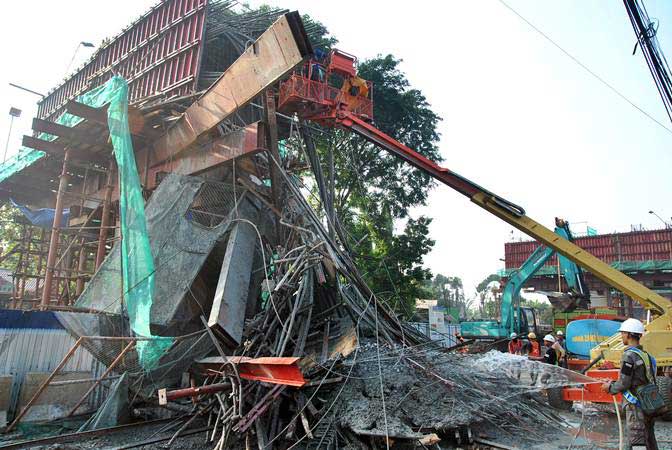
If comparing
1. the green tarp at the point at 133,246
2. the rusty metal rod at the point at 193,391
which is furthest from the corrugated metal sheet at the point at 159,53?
the rusty metal rod at the point at 193,391

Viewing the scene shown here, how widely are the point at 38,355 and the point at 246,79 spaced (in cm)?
623

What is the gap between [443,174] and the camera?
10789mm

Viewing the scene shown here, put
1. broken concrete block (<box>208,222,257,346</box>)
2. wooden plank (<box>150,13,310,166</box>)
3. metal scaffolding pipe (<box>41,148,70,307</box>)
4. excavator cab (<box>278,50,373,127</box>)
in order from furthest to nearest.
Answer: excavator cab (<box>278,50,373,127</box>) < metal scaffolding pipe (<box>41,148,70,307</box>) < broken concrete block (<box>208,222,257,346</box>) < wooden plank (<box>150,13,310,166</box>)

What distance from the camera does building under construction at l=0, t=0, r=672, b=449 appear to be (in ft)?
20.8

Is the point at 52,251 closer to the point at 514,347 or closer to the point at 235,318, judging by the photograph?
the point at 235,318

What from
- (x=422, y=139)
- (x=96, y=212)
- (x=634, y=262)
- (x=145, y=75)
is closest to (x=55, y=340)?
(x=96, y=212)

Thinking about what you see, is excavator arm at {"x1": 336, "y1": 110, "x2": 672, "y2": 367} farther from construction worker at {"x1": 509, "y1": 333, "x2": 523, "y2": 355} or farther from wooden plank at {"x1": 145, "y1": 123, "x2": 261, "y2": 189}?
wooden plank at {"x1": 145, "y1": 123, "x2": 261, "y2": 189}

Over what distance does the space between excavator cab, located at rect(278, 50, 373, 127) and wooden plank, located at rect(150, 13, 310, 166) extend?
3713 millimetres

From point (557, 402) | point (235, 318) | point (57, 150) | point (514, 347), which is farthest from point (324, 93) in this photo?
point (557, 402)

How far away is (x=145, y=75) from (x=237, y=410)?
39.8 feet

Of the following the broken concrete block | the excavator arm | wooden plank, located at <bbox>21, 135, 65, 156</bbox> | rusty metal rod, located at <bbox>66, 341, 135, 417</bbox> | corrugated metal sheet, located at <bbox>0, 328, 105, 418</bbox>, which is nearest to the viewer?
rusty metal rod, located at <bbox>66, 341, 135, 417</bbox>

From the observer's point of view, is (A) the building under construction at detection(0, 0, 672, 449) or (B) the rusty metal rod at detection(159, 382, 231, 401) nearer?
(B) the rusty metal rod at detection(159, 382, 231, 401)

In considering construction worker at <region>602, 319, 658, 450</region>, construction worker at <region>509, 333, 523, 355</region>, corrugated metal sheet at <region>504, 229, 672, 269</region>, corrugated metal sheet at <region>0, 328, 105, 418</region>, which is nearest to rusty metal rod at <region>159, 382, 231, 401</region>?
corrugated metal sheet at <region>0, 328, 105, 418</region>

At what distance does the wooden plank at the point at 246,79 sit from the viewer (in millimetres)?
6555
